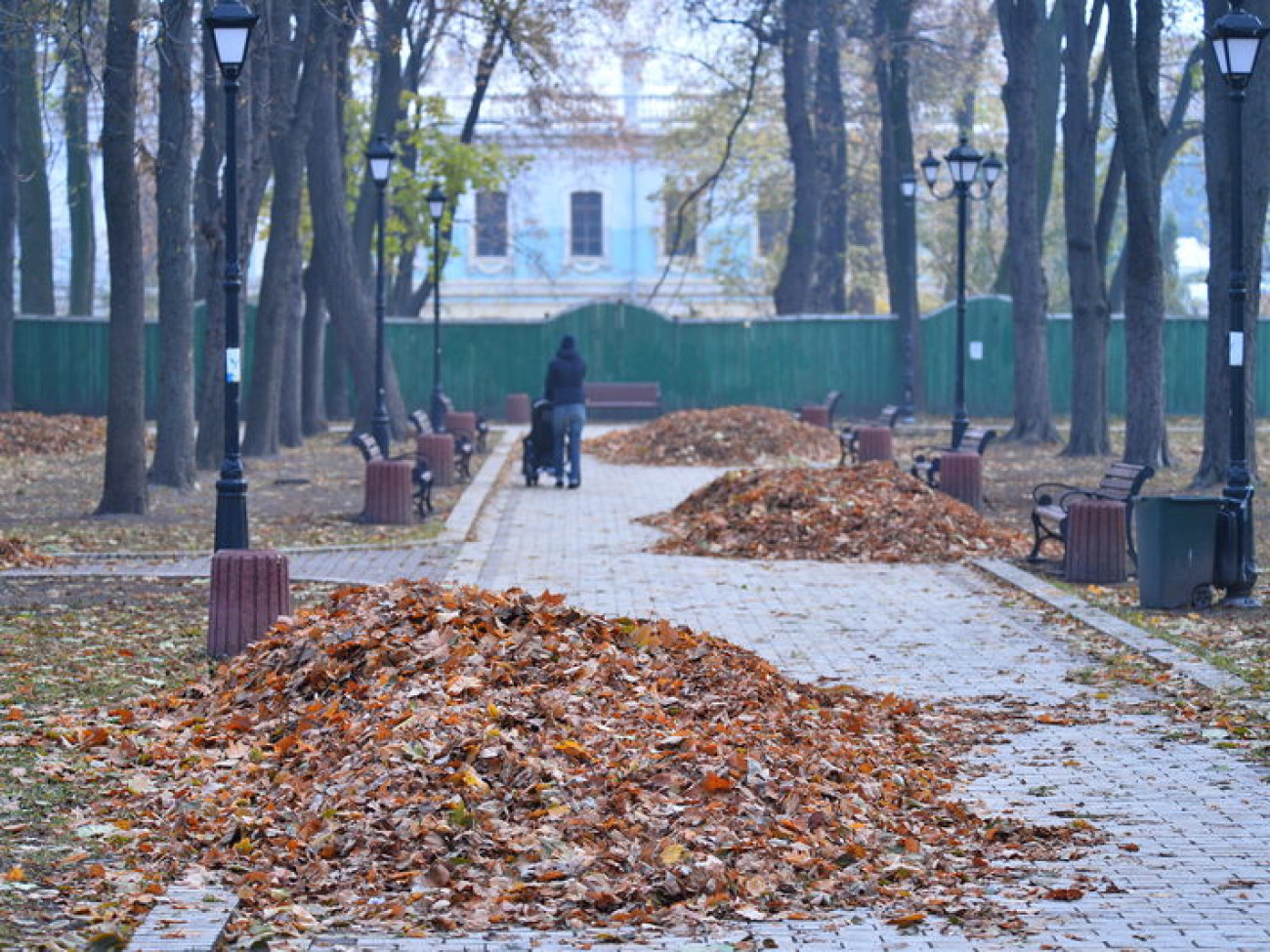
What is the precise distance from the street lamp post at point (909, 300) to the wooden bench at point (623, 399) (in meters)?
5.36

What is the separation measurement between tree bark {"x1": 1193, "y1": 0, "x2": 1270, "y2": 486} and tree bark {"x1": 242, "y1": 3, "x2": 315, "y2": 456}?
11.0 metres

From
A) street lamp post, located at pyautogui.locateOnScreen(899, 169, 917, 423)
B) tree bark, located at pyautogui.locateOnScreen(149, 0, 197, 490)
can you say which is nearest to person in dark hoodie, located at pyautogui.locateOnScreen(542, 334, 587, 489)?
tree bark, located at pyautogui.locateOnScreen(149, 0, 197, 490)

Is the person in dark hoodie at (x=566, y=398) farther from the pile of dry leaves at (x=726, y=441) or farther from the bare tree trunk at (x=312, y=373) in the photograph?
the bare tree trunk at (x=312, y=373)

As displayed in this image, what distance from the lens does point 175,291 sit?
2269cm

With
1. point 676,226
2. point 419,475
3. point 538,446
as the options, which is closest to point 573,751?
point 419,475

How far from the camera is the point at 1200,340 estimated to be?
4459cm

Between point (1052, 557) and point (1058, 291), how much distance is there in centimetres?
4438

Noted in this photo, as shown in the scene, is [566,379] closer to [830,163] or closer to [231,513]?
[231,513]

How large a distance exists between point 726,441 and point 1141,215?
921cm

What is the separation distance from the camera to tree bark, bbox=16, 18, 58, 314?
36.1 meters

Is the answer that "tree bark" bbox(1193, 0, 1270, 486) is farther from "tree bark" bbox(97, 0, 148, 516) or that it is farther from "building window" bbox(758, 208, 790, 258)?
"building window" bbox(758, 208, 790, 258)

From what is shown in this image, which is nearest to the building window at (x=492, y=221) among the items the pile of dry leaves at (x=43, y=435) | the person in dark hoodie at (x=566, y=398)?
the pile of dry leaves at (x=43, y=435)

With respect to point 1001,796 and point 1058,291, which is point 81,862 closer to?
point 1001,796

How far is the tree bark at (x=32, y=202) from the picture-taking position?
118 feet
